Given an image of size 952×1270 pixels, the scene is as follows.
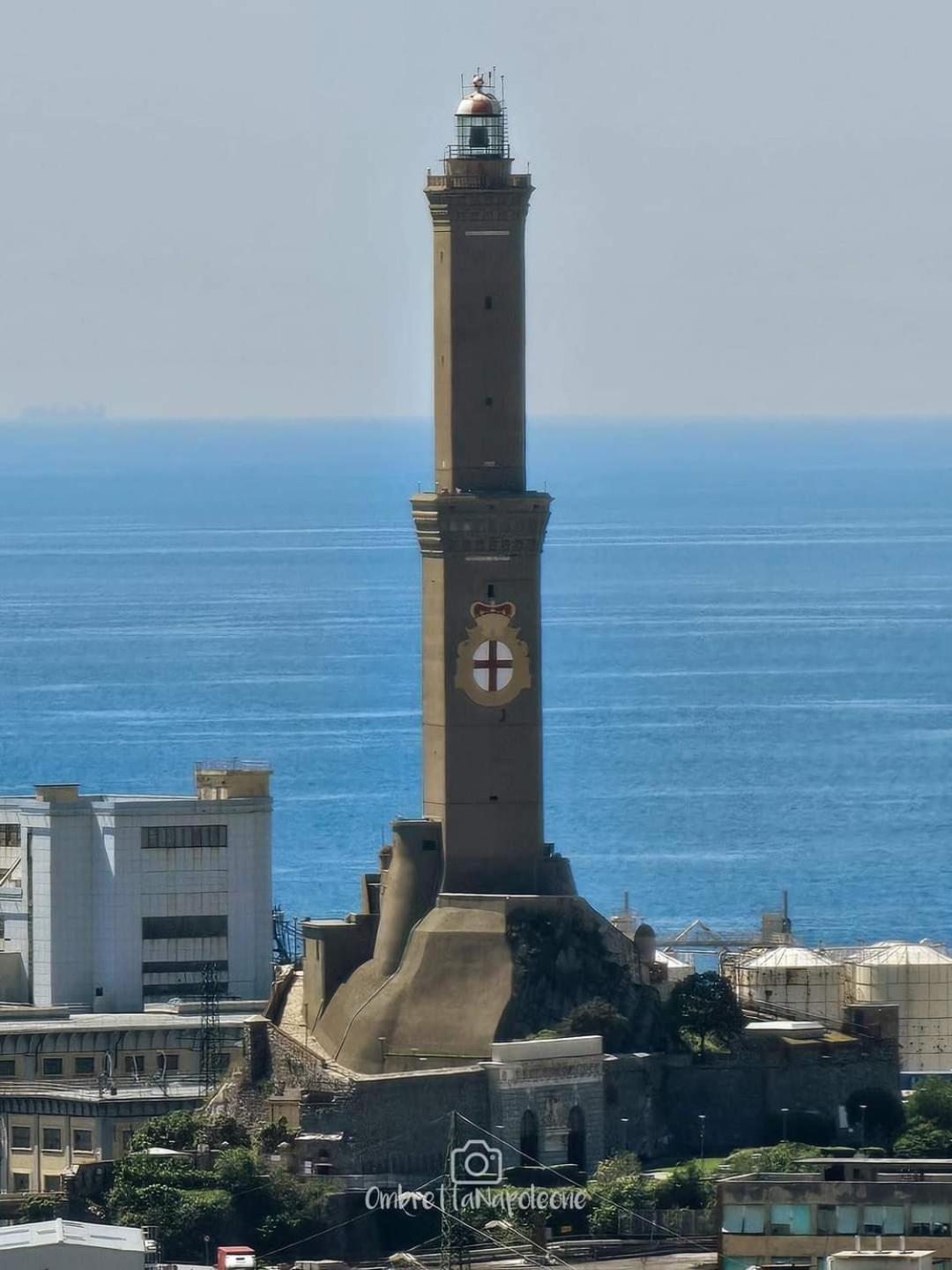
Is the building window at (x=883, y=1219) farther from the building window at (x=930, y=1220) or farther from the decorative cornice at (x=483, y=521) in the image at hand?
the decorative cornice at (x=483, y=521)

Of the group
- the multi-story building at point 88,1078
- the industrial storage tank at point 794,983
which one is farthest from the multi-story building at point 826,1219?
the industrial storage tank at point 794,983

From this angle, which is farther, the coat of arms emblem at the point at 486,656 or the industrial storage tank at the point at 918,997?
the industrial storage tank at the point at 918,997

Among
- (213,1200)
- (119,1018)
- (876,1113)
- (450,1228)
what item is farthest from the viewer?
(119,1018)

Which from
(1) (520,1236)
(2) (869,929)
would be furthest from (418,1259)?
(2) (869,929)

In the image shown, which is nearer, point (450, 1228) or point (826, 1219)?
point (826, 1219)

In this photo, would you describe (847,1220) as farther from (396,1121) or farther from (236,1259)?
(396,1121)

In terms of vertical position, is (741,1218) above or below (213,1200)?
below

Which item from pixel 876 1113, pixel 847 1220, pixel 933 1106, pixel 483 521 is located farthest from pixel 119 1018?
pixel 847 1220
